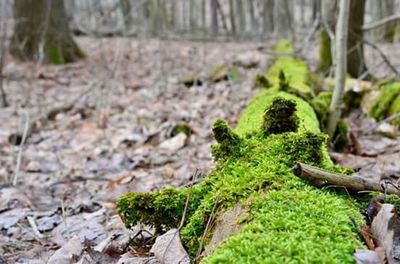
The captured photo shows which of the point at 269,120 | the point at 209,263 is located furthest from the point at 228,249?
the point at 269,120

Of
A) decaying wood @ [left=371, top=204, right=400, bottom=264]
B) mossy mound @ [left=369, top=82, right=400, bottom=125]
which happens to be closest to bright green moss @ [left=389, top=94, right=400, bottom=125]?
mossy mound @ [left=369, top=82, right=400, bottom=125]

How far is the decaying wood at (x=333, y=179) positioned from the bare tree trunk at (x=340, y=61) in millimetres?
2080

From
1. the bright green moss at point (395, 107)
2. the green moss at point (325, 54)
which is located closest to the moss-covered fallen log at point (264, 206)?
the bright green moss at point (395, 107)

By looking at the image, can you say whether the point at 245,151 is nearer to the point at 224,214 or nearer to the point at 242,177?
the point at 242,177

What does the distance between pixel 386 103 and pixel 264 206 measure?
4.26 metres

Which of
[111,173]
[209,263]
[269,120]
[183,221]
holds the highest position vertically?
[269,120]

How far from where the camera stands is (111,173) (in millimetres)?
4887

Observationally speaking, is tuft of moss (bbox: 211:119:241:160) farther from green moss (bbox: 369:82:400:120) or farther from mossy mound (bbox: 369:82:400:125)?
green moss (bbox: 369:82:400:120)

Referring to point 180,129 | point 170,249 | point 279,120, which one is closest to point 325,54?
point 180,129

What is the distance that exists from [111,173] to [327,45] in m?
4.41

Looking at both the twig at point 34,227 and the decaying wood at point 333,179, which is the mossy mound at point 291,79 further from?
the decaying wood at point 333,179

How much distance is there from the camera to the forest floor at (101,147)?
333cm

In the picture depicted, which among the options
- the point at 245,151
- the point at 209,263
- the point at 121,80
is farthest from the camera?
the point at 121,80

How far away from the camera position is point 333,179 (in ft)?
6.59
